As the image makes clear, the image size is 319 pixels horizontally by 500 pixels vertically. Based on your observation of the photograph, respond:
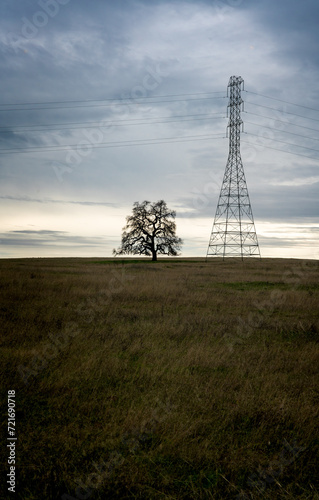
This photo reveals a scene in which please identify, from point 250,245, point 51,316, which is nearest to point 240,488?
point 51,316

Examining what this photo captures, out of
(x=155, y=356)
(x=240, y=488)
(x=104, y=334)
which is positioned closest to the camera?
(x=240, y=488)

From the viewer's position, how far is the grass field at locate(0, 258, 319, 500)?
3.82m

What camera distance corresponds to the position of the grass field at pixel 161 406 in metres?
3.82

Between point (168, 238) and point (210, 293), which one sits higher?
A: point (168, 238)

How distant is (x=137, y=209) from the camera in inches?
2253

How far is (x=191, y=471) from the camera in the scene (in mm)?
3992

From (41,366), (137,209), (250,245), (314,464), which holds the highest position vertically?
(137,209)

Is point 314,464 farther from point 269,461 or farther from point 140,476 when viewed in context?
point 140,476

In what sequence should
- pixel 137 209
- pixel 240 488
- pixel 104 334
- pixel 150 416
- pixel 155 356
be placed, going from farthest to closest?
pixel 137 209
pixel 104 334
pixel 155 356
pixel 150 416
pixel 240 488

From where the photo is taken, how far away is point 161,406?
542 cm

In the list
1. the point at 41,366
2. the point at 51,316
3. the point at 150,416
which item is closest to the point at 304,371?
the point at 150,416

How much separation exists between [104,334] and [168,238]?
48464mm

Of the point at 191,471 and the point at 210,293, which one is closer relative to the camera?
the point at 191,471

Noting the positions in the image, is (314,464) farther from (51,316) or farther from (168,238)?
(168,238)
